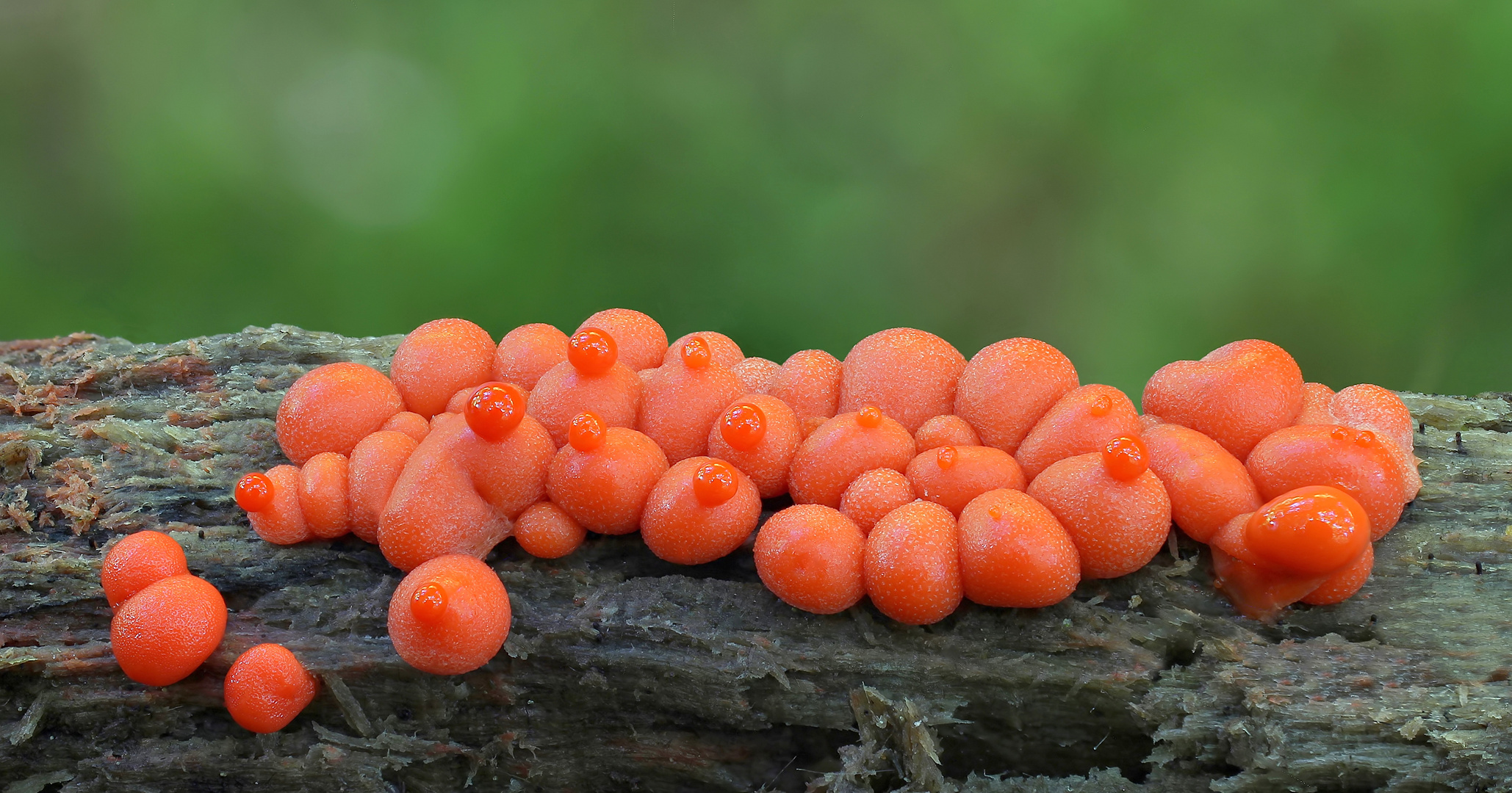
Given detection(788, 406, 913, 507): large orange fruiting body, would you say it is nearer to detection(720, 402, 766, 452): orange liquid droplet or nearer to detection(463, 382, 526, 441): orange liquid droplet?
detection(720, 402, 766, 452): orange liquid droplet

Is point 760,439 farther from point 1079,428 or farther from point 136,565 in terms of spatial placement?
point 136,565

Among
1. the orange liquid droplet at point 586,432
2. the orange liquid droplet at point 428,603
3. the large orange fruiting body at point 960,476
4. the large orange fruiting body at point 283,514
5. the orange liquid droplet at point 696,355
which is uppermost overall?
the orange liquid droplet at point 696,355

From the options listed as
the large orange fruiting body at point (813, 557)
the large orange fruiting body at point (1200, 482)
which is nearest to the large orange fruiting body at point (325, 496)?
the large orange fruiting body at point (813, 557)

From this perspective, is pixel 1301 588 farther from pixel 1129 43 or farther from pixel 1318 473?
pixel 1129 43

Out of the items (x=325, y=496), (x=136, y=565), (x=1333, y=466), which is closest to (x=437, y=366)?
(x=325, y=496)

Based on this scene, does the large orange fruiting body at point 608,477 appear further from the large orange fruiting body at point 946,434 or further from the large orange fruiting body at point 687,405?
the large orange fruiting body at point 946,434
